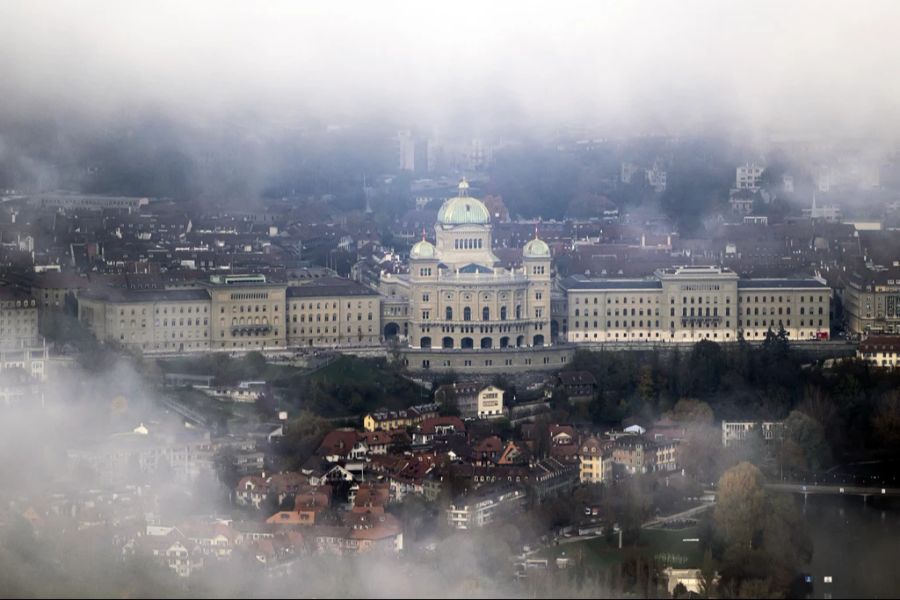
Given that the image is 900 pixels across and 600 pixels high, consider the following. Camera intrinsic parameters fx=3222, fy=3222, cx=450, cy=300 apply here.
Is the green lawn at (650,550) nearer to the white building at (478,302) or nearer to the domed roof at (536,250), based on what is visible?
the white building at (478,302)

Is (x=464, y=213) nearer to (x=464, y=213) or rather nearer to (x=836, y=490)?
(x=464, y=213)

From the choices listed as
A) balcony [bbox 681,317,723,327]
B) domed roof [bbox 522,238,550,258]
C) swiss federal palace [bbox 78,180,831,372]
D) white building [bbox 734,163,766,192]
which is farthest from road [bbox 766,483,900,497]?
white building [bbox 734,163,766,192]

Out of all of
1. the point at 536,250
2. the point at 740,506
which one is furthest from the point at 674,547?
the point at 536,250

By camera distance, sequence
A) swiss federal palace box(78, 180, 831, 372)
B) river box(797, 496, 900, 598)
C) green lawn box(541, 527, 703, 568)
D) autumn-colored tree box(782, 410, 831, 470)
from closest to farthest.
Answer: river box(797, 496, 900, 598)
green lawn box(541, 527, 703, 568)
autumn-colored tree box(782, 410, 831, 470)
swiss federal palace box(78, 180, 831, 372)

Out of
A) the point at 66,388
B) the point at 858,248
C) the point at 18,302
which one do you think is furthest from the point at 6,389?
the point at 858,248

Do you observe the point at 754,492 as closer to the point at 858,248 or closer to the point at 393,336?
the point at 393,336

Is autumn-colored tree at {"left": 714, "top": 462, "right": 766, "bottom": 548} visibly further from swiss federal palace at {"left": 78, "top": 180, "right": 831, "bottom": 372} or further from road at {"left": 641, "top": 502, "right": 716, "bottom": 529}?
swiss federal palace at {"left": 78, "top": 180, "right": 831, "bottom": 372}

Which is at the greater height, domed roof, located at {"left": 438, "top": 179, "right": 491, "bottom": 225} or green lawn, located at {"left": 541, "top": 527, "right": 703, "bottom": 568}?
domed roof, located at {"left": 438, "top": 179, "right": 491, "bottom": 225}

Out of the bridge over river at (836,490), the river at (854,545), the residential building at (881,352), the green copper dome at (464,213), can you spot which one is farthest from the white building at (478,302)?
the river at (854,545)
